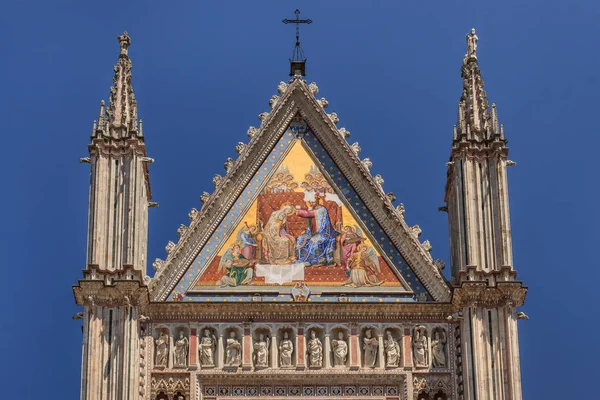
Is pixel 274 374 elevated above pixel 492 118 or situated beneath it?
situated beneath

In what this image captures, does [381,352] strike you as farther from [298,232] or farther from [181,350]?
[181,350]

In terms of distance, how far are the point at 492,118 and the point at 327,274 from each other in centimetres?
296

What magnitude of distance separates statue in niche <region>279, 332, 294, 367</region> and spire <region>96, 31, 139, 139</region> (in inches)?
130

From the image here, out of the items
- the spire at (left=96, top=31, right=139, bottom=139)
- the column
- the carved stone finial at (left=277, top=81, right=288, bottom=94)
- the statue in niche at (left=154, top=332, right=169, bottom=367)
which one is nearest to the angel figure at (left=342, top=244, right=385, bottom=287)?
the column

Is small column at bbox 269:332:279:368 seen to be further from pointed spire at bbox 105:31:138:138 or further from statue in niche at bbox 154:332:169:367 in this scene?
pointed spire at bbox 105:31:138:138

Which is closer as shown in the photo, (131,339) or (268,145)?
(131,339)

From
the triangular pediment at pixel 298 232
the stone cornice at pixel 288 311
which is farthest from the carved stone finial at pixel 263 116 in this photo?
the stone cornice at pixel 288 311

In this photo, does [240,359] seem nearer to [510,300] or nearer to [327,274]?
[327,274]

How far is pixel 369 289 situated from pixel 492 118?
2.78 meters

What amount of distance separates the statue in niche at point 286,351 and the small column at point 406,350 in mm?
1371

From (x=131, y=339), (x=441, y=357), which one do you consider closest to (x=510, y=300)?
(x=441, y=357)

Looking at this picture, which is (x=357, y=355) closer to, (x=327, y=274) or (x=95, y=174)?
(x=327, y=274)

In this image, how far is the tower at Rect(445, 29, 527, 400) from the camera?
23.1 metres

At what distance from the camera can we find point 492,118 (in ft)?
81.6
